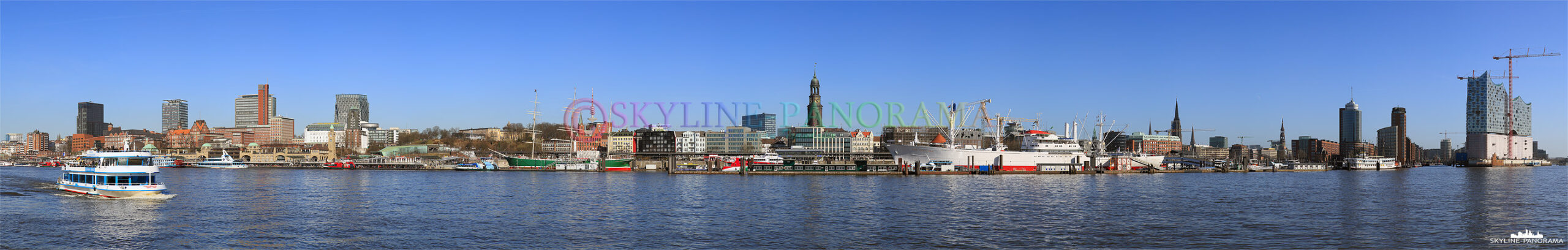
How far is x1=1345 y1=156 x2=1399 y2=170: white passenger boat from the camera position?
141 m

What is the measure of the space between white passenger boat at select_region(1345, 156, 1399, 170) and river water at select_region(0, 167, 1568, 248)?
8475 centimetres

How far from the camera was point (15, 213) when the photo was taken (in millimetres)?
37812

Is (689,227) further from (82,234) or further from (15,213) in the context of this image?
(15,213)

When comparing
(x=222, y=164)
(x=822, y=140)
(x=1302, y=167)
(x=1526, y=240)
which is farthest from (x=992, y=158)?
(x=222, y=164)

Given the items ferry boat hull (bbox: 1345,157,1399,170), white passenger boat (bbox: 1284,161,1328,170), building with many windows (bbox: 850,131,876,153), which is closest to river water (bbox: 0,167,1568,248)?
white passenger boat (bbox: 1284,161,1328,170)

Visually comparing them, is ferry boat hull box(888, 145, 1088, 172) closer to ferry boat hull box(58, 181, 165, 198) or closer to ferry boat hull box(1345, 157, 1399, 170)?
ferry boat hull box(1345, 157, 1399, 170)

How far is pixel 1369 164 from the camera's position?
147 meters

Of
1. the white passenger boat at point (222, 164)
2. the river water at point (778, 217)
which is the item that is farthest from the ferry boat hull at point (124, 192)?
the white passenger boat at point (222, 164)

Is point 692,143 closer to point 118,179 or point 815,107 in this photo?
point 815,107

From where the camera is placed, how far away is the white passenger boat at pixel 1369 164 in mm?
141000

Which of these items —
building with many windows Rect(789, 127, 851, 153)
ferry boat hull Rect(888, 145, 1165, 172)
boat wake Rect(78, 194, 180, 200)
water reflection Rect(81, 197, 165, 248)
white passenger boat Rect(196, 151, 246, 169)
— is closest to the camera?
water reflection Rect(81, 197, 165, 248)

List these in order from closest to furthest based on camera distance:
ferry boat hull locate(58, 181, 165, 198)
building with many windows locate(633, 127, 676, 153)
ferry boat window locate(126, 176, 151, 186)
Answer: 1. ferry boat hull locate(58, 181, 165, 198)
2. ferry boat window locate(126, 176, 151, 186)
3. building with many windows locate(633, 127, 676, 153)

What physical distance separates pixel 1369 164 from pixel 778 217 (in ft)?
475

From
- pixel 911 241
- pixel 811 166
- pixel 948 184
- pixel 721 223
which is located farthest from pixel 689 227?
pixel 811 166
